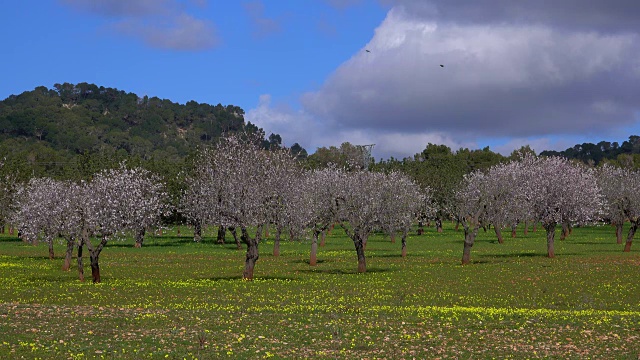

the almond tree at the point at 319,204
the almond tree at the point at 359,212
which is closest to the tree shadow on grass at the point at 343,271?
the almond tree at the point at 359,212

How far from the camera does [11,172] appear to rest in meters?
122

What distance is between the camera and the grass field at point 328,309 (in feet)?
80.7

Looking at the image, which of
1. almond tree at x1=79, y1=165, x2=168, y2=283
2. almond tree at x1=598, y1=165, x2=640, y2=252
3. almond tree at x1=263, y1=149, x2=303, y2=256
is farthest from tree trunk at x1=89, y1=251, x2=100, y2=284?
almond tree at x1=598, y1=165, x2=640, y2=252

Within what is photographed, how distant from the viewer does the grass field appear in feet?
80.7

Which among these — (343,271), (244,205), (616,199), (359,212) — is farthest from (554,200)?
(244,205)

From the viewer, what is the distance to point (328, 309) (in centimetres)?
3638

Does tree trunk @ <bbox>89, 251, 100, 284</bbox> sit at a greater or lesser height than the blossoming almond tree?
lesser

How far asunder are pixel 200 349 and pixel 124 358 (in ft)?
8.64

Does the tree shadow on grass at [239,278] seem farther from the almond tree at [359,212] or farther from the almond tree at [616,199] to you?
the almond tree at [616,199]

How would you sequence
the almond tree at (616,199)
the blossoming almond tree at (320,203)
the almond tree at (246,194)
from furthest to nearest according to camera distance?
the almond tree at (616,199) < the blossoming almond tree at (320,203) < the almond tree at (246,194)

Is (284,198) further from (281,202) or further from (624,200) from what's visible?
(624,200)

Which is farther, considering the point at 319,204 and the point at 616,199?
the point at 616,199

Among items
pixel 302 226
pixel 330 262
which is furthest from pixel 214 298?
pixel 330 262

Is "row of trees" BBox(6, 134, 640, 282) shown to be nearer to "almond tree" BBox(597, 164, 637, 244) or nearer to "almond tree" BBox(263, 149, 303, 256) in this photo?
"almond tree" BBox(263, 149, 303, 256)
